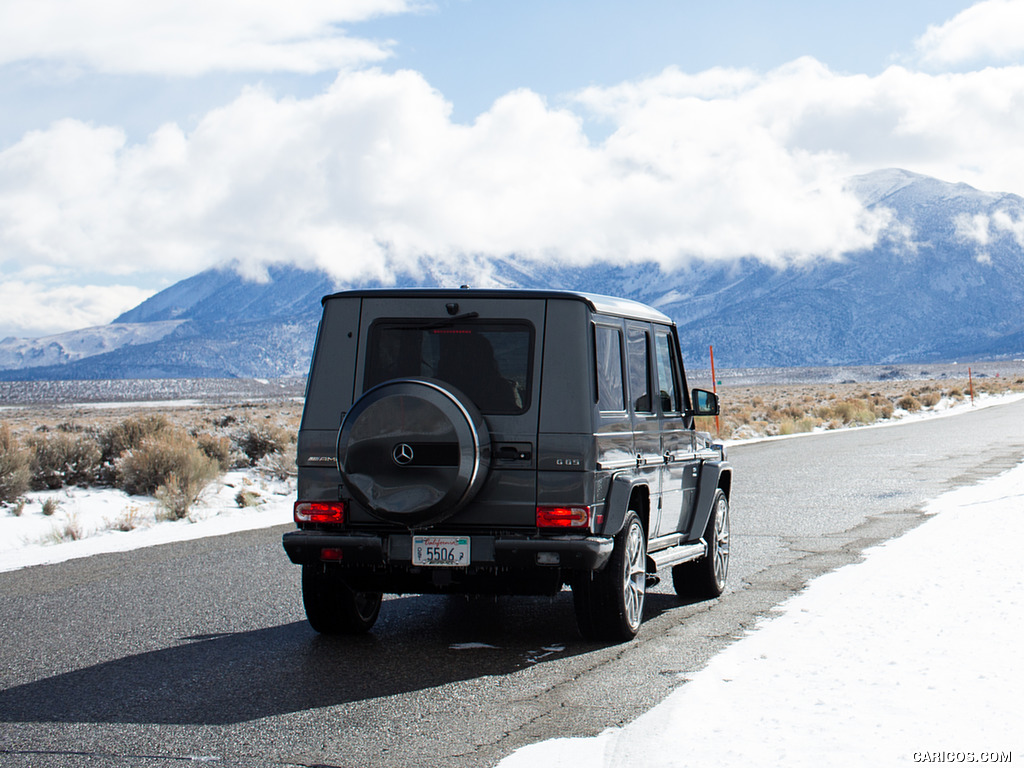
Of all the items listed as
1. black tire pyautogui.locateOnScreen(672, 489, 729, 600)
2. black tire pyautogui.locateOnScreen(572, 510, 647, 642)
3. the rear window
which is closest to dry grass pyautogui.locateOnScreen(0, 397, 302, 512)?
black tire pyautogui.locateOnScreen(672, 489, 729, 600)

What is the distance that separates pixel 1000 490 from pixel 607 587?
34.2 ft

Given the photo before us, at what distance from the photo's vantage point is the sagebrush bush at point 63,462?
19.0 metres

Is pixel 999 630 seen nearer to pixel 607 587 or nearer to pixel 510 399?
pixel 607 587

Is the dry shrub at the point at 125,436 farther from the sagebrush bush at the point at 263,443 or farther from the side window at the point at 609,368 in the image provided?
the side window at the point at 609,368

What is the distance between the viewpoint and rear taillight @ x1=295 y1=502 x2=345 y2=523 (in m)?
7.00

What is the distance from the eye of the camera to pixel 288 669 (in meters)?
6.66

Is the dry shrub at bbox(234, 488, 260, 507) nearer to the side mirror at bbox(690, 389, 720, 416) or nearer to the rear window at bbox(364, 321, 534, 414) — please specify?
the side mirror at bbox(690, 389, 720, 416)

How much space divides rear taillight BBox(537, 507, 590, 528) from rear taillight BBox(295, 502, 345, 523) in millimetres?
1207

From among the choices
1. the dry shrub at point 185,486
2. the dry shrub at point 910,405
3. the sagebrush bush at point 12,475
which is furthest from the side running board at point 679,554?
the dry shrub at point 910,405

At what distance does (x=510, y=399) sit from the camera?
6.90 metres

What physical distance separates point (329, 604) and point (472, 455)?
1.54m

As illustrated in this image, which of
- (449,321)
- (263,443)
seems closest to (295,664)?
(449,321)

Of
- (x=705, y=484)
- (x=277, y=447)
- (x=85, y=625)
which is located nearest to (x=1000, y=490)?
(x=705, y=484)

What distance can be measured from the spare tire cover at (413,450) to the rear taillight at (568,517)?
0.44 metres
